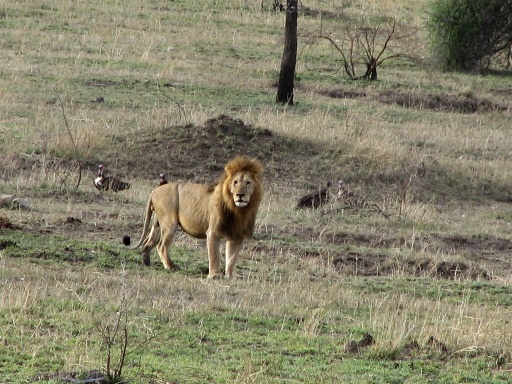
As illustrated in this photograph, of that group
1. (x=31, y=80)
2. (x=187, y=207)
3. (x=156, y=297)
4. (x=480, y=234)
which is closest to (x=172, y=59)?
(x=31, y=80)

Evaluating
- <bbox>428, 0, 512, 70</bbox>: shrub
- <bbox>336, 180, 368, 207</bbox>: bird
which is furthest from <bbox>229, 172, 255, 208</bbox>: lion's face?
<bbox>428, 0, 512, 70</bbox>: shrub

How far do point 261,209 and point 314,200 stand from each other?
1042 mm

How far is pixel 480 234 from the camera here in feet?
51.0

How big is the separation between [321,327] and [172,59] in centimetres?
2006

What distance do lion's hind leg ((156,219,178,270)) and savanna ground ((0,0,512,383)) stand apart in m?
0.19

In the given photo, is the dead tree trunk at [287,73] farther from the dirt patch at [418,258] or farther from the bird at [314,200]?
the dirt patch at [418,258]

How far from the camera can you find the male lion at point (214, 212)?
11.5 metres

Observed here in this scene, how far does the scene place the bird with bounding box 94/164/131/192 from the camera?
1636cm

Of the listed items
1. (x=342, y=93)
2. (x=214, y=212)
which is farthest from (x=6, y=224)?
(x=342, y=93)

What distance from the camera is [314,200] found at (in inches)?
648

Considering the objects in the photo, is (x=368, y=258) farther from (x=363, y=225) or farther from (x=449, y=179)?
(x=449, y=179)

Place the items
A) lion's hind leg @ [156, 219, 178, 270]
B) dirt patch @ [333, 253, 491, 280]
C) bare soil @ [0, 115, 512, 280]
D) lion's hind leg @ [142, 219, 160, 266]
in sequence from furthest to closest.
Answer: bare soil @ [0, 115, 512, 280] → dirt patch @ [333, 253, 491, 280] → lion's hind leg @ [142, 219, 160, 266] → lion's hind leg @ [156, 219, 178, 270]

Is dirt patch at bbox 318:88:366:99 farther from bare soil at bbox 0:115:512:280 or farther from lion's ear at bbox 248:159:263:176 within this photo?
lion's ear at bbox 248:159:263:176

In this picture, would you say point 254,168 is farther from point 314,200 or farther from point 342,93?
point 342,93
